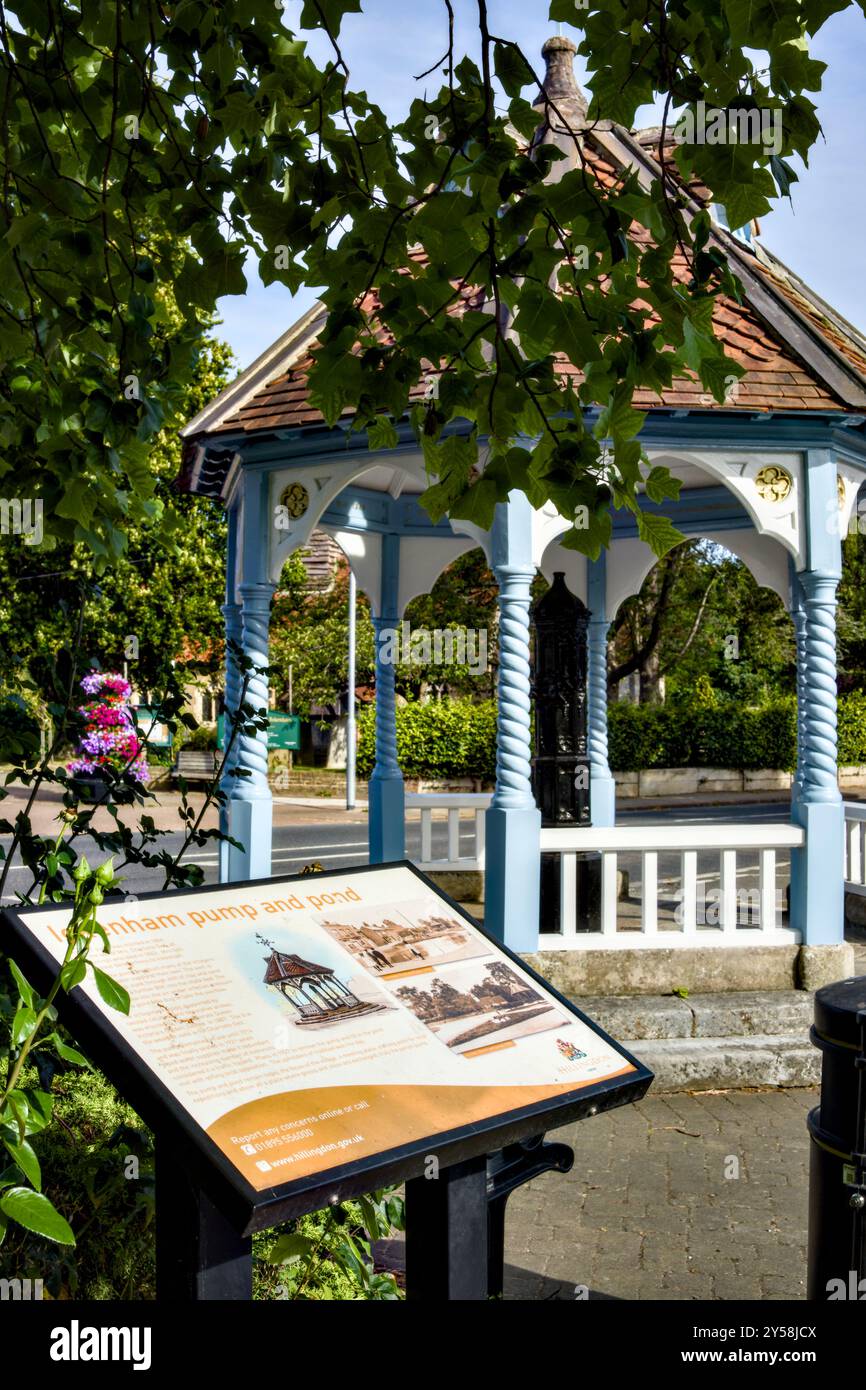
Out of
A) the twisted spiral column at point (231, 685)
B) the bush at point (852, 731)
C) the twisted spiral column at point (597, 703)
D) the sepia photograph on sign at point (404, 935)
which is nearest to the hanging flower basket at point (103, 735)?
the twisted spiral column at point (231, 685)

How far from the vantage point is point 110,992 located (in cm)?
189

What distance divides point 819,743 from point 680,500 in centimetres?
191

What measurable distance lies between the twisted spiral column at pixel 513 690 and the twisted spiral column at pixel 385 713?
312 cm

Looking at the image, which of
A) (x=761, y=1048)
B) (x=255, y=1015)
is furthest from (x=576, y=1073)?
(x=761, y=1048)

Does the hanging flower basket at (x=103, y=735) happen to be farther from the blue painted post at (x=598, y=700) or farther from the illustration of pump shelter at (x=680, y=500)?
the blue painted post at (x=598, y=700)

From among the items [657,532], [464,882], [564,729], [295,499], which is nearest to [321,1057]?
[657,532]

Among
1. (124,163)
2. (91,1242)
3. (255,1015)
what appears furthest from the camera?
(124,163)

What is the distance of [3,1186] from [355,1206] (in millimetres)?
1798

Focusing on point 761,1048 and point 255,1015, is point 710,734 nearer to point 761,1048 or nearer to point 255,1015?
point 761,1048

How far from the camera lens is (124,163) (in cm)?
418

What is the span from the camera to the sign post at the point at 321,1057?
2.23m

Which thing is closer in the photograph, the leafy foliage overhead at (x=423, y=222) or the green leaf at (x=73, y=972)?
the green leaf at (x=73, y=972)

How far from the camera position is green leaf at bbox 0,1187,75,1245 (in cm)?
174

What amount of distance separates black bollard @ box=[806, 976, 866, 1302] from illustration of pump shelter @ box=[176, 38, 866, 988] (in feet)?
11.0
